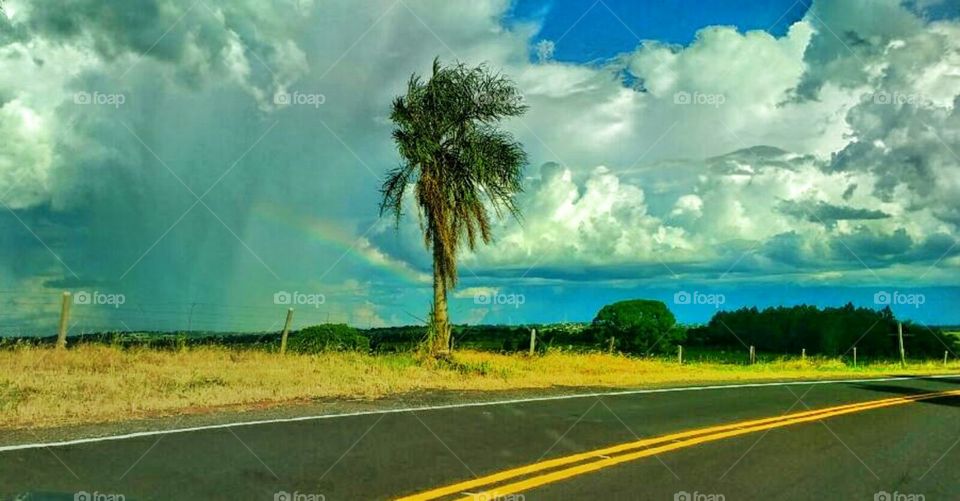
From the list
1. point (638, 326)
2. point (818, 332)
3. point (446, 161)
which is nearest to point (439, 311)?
point (446, 161)

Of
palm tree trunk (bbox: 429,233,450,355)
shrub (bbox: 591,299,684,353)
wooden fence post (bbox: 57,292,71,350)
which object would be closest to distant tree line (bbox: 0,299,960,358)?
shrub (bbox: 591,299,684,353)

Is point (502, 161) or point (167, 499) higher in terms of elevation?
point (502, 161)

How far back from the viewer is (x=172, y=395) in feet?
42.4

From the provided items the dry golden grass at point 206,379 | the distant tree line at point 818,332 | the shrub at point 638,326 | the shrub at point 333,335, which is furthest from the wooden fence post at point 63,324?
→ the distant tree line at point 818,332

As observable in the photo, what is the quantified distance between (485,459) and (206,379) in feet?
29.9

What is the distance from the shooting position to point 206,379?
15.7 metres

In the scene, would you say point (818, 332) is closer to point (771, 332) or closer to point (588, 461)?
point (771, 332)

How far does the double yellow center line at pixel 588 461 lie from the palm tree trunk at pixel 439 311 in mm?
10942

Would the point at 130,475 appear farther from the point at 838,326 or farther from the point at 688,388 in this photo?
the point at 838,326

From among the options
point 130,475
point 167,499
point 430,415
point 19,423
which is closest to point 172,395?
point 19,423

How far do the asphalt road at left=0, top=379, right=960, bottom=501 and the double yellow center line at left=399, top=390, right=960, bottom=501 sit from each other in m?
0.15

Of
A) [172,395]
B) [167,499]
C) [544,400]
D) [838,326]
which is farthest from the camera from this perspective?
[838,326]

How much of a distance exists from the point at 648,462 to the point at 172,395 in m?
8.19

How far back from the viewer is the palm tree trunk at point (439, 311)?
2222cm
